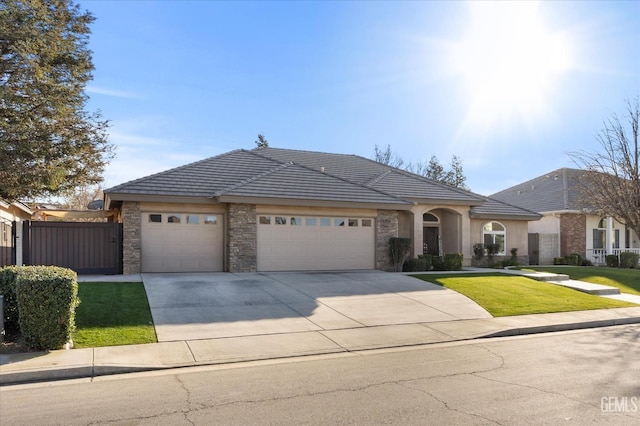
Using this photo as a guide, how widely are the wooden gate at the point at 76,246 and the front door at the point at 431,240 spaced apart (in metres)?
14.8

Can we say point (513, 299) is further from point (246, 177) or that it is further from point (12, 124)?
point (12, 124)

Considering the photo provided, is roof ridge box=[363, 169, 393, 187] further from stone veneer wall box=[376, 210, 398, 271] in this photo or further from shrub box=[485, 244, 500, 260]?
shrub box=[485, 244, 500, 260]

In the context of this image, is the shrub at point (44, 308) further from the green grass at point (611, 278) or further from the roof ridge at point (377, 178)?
the green grass at point (611, 278)

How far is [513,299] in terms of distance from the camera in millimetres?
14477

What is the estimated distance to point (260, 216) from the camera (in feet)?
60.9

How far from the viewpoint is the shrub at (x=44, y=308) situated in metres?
8.01

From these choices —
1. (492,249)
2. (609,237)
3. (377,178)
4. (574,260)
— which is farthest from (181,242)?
(609,237)

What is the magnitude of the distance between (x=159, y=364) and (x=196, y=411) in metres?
2.41

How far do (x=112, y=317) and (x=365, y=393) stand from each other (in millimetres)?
6519

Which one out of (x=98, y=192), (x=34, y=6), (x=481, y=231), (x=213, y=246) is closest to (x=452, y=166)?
(x=481, y=231)

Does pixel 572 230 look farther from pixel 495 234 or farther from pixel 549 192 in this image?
pixel 495 234

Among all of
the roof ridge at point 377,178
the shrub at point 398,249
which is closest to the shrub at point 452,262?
the shrub at point 398,249

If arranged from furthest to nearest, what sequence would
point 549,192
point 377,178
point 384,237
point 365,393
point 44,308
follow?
point 549,192 < point 377,178 < point 384,237 < point 44,308 < point 365,393

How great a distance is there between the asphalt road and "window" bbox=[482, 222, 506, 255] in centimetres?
→ 1781
